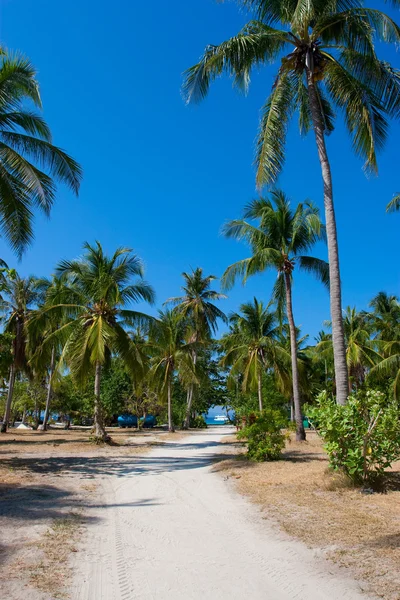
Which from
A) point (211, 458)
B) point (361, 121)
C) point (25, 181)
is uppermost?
point (361, 121)

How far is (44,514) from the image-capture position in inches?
241

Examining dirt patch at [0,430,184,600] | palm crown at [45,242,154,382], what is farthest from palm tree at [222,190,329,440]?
dirt patch at [0,430,184,600]

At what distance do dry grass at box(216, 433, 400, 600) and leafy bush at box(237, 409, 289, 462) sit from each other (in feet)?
5.19

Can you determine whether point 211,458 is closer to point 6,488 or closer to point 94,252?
point 6,488

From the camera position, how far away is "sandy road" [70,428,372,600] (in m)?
3.56

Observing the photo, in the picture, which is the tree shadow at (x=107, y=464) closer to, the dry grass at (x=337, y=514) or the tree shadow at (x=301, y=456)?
the dry grass at (x=337, y=514)

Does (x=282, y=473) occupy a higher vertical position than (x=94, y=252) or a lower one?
lower

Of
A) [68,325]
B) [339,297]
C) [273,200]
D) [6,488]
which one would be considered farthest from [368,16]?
[68,325]

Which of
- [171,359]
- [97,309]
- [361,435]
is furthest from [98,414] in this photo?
[361,435]

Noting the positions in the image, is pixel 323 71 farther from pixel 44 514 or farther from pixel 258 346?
pixel 258 346

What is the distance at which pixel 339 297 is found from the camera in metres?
9.73

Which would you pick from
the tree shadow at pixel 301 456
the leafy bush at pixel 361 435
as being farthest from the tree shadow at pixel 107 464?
the leafy bush at pixel 361 435

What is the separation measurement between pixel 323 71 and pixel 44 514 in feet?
37.1

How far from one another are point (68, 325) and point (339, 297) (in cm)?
1193
